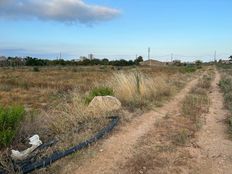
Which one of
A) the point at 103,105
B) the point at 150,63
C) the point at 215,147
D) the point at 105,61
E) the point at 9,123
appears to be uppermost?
the point at 9,123

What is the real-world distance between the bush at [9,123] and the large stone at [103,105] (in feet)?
9.65

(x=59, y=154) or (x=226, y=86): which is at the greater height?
(x=59, y=154)

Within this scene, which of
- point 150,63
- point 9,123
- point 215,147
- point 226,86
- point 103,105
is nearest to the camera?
point 9,123

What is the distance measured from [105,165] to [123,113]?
3.98 meters

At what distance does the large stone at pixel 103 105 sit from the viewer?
9.13 metres

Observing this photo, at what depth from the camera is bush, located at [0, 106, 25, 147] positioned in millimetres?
5633

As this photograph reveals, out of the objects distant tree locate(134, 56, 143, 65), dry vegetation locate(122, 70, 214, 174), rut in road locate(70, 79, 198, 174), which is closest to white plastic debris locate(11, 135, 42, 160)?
rut in road locate(70, 79, 198, 174)

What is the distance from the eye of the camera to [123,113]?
952 cm

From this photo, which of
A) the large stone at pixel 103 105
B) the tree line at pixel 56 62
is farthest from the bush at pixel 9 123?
the tree line at pixel 56 62

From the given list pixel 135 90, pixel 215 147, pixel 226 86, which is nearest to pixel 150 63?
pixel 226 86

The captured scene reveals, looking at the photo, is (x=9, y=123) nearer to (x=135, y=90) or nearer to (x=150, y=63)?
(x=135, y=90)

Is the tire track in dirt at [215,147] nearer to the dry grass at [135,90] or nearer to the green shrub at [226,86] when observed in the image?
the dry grass at [135,90]

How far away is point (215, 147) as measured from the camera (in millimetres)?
6809

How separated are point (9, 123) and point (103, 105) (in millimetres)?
3747
